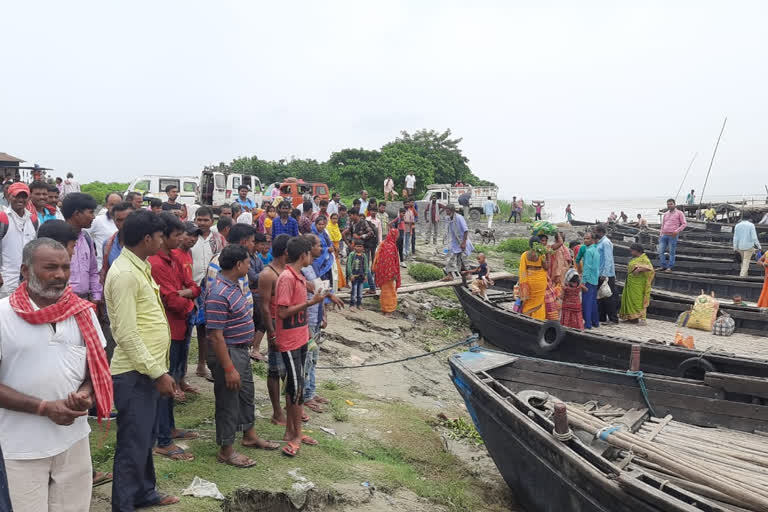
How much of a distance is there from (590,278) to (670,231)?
20.0 feet

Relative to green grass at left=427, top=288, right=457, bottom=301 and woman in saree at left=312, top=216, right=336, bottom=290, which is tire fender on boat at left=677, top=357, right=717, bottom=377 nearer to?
woman in saree at left=312, top=216, right=336, bottom=290

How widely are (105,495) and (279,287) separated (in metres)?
1.83

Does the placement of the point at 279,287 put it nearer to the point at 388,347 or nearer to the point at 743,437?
the point at 743,437

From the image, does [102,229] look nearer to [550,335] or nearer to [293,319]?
[293,319]

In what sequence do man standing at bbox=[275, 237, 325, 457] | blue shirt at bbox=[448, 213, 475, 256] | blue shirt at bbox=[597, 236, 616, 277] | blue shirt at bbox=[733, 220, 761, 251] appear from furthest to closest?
blue shirt at bbox=[733, 220, 761, 251]
blue shirt at bbox=[448, 213, 475, 256]
blue shirt at bbox=[597, 236, 616, 277]
man standing at bbox=[275, 237, 325, 457]

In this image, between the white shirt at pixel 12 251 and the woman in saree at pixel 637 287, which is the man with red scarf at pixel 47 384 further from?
the woman in saree at pixel 637 287

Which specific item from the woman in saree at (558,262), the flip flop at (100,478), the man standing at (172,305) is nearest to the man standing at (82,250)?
the man standing at (172,305)

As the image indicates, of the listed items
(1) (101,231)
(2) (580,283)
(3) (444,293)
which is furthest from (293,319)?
(3) (444,293)

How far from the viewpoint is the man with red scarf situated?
2451 mm

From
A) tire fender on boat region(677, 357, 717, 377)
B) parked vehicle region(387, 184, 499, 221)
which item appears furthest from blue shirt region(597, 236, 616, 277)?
parked vehicle region(387, 184, 499, 221)

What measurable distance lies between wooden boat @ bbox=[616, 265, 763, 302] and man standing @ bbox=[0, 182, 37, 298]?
1225cm

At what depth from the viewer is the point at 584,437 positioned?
16.6 ft

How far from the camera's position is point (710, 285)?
11883 millimetres

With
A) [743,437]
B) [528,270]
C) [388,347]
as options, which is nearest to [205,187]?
[388,347]
